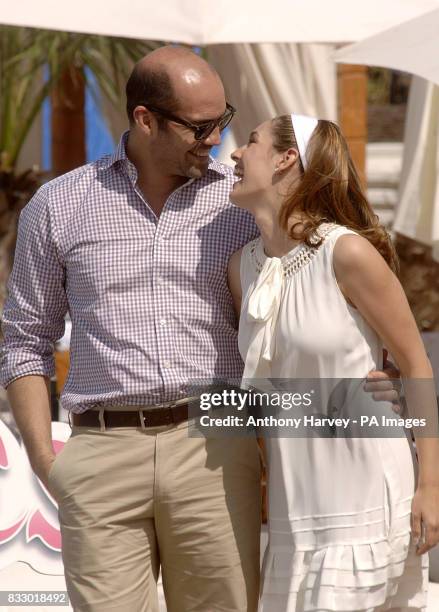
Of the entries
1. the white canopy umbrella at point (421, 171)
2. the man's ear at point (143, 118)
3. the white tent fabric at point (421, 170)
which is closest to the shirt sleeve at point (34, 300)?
the man's ear at point (143, 118)

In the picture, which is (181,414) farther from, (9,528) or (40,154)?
(40,154)

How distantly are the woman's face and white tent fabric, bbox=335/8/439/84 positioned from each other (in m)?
1.60

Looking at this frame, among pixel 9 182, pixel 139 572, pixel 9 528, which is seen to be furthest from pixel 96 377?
pixel 9 182

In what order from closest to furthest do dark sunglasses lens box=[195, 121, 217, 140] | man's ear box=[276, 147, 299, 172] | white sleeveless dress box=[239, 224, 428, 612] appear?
white sleeveless dress box=[239, 224, 428, 612]
man's ear box=[276, 147, 299, 172]
dark sunglasses lens box=[195, 121, 217, 140]

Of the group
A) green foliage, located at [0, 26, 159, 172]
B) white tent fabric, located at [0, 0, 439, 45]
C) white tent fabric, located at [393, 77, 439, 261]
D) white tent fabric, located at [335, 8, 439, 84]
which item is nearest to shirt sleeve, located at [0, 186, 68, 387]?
white tent fabric, located at [0, 0, 439, 45]

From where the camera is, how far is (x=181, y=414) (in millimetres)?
2754

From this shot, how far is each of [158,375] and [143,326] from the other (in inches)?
5.0

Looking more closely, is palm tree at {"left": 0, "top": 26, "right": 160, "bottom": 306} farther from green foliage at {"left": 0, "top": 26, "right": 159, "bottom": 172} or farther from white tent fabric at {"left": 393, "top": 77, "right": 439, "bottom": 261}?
white tent fabric at {"left": 393, "top": 77, "right": 439, "bottom": 261}

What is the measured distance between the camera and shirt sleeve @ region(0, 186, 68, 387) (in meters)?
2.92

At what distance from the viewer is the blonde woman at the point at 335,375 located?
8.13 feet

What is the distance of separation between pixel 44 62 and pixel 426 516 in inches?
261

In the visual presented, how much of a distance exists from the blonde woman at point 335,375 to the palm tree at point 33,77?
549 centimetres

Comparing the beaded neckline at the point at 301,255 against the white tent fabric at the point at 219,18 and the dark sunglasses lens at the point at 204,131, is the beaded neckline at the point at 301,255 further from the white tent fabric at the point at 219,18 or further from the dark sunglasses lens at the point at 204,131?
the white tent fabric at the point at 219,18

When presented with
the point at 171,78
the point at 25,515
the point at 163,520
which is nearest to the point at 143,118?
the point at 171,78
